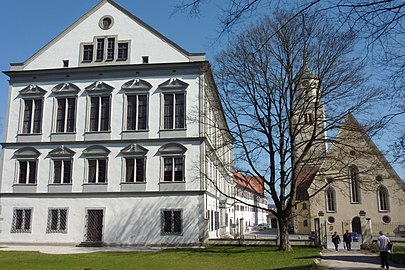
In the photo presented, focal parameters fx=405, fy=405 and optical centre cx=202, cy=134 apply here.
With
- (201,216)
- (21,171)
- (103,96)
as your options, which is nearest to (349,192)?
(201,216)

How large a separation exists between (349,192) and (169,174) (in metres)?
32.1

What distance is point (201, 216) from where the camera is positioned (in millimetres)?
29422

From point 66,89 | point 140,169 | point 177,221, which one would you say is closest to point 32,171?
point 66,89

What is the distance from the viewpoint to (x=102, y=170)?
31.6m

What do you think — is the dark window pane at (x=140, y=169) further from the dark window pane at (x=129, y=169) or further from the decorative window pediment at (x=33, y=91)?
the decorative window pediment at (x=33, y=91)

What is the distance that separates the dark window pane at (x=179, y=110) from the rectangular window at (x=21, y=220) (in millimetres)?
13540

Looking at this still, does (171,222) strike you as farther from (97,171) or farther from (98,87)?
(98,87)

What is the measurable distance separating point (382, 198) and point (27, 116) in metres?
44.2

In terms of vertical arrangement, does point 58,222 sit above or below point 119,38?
below

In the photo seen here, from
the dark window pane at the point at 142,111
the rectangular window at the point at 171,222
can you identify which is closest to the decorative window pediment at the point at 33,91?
the dark window pane at the point at 142,111

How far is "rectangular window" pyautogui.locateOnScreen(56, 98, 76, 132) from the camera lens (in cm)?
3266

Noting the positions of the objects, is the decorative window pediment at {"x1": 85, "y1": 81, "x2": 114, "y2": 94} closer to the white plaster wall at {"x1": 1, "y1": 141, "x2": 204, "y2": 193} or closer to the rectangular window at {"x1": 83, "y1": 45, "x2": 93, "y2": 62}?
the rectangular window at {"x1": 83, "y1": 45, "x2": 93, "y2": 62}

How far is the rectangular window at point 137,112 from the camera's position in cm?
3167

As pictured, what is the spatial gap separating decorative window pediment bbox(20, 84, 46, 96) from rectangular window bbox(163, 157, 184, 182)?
12.0m
